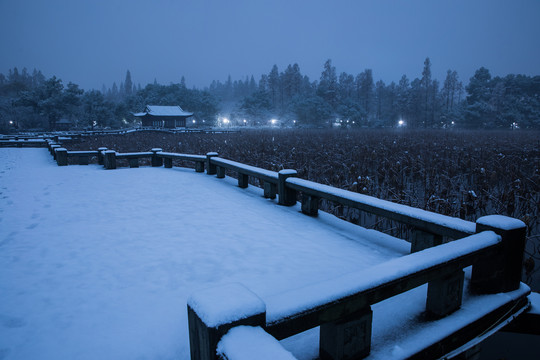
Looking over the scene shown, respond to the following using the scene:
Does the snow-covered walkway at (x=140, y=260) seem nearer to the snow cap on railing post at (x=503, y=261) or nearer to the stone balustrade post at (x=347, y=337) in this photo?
the stone balustrade post at (x=347, y=337)

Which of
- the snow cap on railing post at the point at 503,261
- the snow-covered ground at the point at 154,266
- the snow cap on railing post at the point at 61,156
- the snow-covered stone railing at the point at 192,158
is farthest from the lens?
the snow cap on railing post at the point at 61,156

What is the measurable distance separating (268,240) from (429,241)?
2.07 meters

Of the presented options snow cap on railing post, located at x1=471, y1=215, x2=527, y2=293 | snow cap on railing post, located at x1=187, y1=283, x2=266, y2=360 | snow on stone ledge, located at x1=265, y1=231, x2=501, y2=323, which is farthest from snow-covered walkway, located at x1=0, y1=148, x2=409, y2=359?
snow cap on railing post, located at x1=471, y1=215, x2=527, y2=293

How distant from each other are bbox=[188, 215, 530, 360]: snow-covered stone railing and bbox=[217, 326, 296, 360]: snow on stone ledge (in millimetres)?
10

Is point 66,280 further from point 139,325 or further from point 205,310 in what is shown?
point 205,310

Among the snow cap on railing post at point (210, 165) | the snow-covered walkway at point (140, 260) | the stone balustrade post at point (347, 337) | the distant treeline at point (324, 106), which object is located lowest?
the snow-covered walkway at point (140, 260)

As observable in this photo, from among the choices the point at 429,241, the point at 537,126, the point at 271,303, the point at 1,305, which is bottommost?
the point at 1,305

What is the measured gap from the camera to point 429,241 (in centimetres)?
365

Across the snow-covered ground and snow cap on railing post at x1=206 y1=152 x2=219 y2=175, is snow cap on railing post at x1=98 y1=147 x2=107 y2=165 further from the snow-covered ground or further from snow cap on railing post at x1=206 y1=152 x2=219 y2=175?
the snow-covered ground

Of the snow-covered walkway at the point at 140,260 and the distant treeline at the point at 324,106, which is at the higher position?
the distant treeline at the point at 324,106

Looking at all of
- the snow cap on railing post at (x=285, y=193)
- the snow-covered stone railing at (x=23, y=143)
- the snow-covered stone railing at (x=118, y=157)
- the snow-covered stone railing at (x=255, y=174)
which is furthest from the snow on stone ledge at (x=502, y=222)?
the snow-covered stone railing at (x=23, y=143)

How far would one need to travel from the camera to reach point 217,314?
146 cm

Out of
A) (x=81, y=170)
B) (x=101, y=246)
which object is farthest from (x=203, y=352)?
(x=81, y=170)

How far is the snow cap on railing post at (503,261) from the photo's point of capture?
2.74 m
